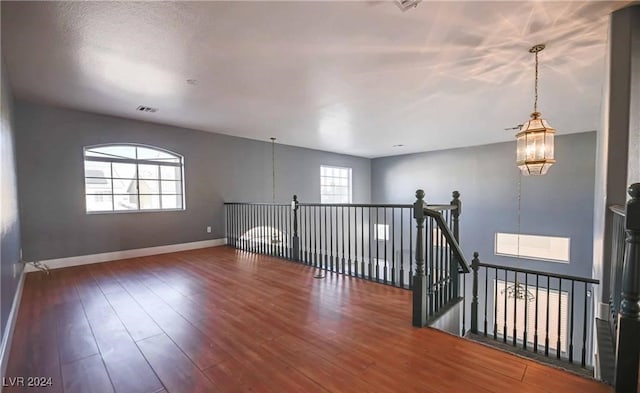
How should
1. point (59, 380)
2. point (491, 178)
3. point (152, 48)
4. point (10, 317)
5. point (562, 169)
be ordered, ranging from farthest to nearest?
point (491, 178), point (562, 169), point (152, 48), point (10, 317), point (59, 380)

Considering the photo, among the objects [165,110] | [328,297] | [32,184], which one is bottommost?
[328,297]

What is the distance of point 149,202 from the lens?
5.29 meters

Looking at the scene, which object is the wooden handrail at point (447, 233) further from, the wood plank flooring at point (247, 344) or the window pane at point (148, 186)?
the window pane at point (148, 186)

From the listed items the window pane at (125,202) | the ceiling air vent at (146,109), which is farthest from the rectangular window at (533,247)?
the window pane at (125,202)

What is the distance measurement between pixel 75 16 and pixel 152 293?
269cm

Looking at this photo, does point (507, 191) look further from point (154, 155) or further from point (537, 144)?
point (154, 155)

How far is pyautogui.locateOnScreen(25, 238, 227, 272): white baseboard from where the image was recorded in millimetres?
4312

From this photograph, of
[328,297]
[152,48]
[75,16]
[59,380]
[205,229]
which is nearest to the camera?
[59,380]

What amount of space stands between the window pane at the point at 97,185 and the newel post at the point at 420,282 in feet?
16.7

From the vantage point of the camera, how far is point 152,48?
263 cm

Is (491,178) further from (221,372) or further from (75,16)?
(75,16)

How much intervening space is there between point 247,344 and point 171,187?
442cm

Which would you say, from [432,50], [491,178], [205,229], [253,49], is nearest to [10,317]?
[253,49]

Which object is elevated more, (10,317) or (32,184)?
(32,184)
